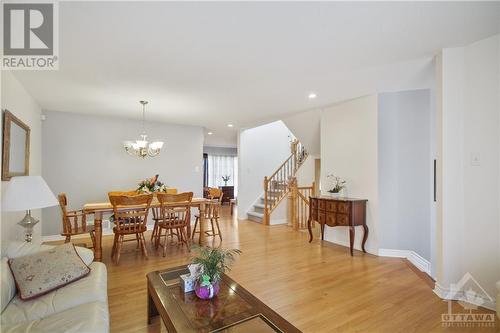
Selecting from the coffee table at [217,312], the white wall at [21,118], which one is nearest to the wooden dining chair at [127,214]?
the white wall at [21,118]

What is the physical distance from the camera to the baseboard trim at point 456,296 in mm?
2245

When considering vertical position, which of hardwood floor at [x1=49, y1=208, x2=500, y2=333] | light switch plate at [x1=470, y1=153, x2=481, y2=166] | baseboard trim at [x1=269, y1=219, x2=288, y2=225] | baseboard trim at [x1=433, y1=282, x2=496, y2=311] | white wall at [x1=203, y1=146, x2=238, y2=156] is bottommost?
baseboard trim at [x1=269, y1=219, x2=288, y2=225]

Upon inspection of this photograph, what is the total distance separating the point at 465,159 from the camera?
2395mm

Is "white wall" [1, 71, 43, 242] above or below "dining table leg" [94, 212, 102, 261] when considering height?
above

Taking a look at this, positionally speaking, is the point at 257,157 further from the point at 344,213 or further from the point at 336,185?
the point at 344,213

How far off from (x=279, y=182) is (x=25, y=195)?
5466 mm

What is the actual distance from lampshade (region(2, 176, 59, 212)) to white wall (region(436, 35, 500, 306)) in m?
3.81

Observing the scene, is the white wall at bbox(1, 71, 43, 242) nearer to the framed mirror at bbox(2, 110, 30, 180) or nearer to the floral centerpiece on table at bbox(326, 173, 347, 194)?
the framed mirror at bbox(2, 110, 30, 180)

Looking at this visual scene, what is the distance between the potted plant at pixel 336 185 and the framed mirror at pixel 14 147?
4350 millimetres

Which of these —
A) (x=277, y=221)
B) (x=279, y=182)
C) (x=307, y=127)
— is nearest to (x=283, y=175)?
(x=279, y=182)

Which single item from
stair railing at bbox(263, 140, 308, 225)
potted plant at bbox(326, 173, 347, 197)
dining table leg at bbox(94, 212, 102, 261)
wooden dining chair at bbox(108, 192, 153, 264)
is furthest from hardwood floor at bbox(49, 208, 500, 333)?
stair railing at bbox(263, 140, 308, 225)

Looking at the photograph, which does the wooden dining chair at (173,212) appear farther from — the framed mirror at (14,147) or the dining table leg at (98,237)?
the framed mirror at (14,147)

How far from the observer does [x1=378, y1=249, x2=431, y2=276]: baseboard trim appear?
3197mm

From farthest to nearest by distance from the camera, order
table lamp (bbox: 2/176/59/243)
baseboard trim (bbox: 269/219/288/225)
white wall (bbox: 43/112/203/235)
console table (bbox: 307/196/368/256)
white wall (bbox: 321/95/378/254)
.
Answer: baseboard trim (bbox: 269/219/288/225) < white wall (bbox: 43/112/203/235) < white wall (bbox: 321/95/378/254) < console table (bbox: 307/196/368/256) < table lamp (bbox: 2/176/59/243)
